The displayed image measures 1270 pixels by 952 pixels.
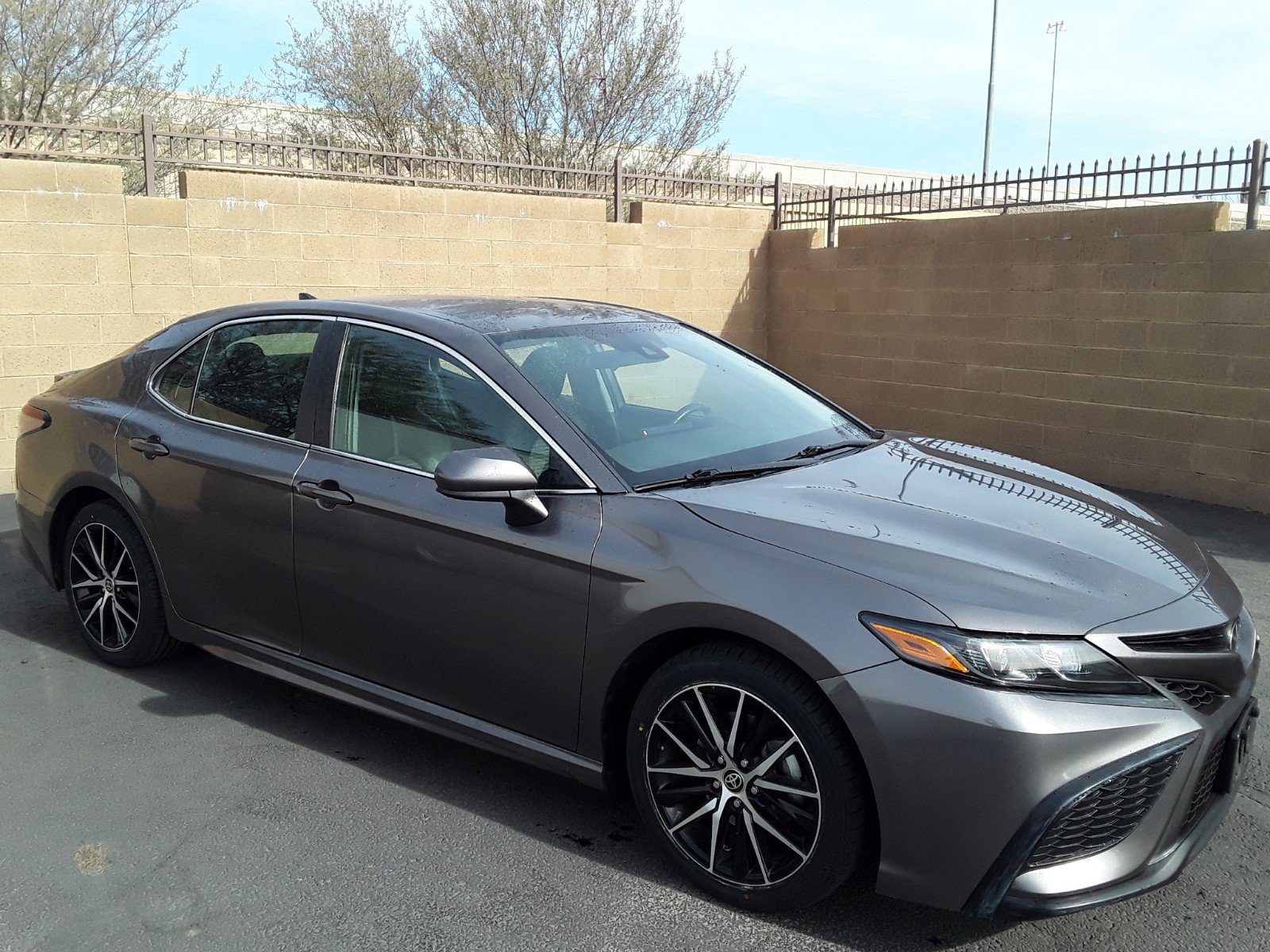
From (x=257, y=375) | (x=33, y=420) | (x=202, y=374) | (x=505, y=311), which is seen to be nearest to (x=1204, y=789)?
(x=505, y=311)

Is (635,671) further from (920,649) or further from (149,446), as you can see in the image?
(149,446)

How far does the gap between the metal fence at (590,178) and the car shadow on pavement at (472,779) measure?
4.96 metres

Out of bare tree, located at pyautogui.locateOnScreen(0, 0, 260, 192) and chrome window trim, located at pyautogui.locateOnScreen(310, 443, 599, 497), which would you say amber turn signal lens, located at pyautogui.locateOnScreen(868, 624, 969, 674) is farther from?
bare tree, located at pyautogui.locateOnScreen(0, 0, 260, 192)

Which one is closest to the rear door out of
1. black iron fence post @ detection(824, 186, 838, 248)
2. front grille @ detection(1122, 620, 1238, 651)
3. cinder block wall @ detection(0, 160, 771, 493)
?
front grille @ detection(1122, 620, 1238, 651)

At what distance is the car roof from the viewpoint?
12.3 ft

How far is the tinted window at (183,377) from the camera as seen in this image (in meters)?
4.29

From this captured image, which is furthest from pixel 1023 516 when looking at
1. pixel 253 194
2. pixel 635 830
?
pixel 253 194

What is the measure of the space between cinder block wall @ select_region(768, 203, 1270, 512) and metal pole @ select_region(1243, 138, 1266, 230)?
0.19 metres

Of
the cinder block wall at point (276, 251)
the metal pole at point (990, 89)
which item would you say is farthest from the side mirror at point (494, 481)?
the metal pole at point (990, 89)

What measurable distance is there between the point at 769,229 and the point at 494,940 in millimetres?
11088

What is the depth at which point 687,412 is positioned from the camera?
3.76 meters

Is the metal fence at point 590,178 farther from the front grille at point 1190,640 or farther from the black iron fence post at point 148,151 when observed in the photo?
the front grille at point 1190,640

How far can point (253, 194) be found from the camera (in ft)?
30.3

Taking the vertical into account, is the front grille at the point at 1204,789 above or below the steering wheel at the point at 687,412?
below
